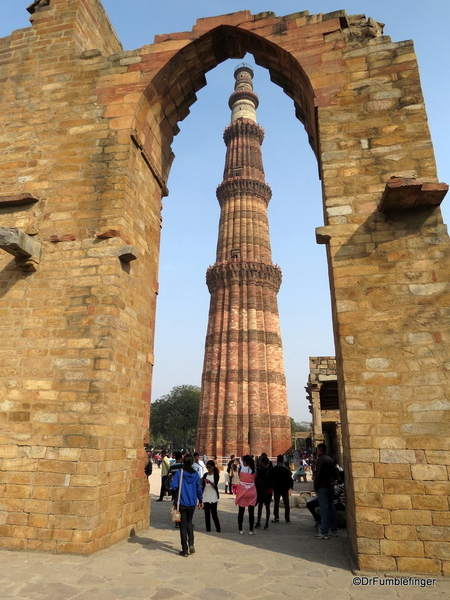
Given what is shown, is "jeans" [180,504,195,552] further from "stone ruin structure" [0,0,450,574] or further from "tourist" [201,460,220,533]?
"tourist" [201,460,220,533]

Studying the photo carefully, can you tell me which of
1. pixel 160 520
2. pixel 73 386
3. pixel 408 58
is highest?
pixel 408 58

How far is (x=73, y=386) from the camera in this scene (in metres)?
5.05

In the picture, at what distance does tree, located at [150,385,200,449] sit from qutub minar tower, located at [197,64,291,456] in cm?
2449

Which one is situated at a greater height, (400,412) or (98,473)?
(400,412)

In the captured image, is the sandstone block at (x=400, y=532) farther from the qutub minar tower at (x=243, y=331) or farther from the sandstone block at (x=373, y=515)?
the qutub minar tower at (x=243, y=331)

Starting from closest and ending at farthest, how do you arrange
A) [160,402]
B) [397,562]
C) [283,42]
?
[397,562] < [283,42] < [160,402]

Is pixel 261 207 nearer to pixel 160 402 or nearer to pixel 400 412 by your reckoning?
pixel 400 412

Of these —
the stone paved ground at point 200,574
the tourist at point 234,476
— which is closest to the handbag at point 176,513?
the stone paved ground at point 200,574

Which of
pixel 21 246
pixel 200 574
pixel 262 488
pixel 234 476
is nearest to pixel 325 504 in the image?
pixel 262 488

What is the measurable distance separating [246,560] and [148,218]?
17.0ft

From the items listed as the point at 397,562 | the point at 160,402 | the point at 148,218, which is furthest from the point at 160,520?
the point at 160,402

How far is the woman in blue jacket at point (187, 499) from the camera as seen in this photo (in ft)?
15.2

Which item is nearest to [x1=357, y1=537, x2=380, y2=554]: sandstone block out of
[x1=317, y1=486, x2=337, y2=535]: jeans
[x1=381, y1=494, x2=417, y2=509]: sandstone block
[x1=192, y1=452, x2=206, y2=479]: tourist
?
[x1=381, y1=494, x2=417, y2=509]: sandstone block

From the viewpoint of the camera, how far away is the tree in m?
46.9
